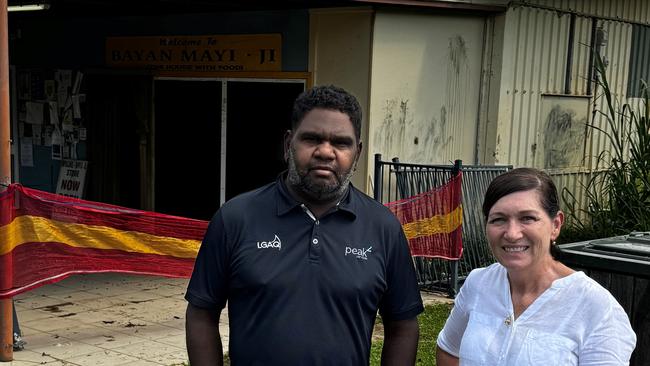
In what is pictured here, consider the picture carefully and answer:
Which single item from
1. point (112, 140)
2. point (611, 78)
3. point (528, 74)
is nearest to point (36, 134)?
point (112, 140)

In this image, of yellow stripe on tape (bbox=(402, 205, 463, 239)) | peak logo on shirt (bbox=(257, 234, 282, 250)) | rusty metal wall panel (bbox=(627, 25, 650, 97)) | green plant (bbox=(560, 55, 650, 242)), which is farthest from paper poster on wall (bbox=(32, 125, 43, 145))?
peak logo on shirt (bbox=(257, 234, 282, 250))

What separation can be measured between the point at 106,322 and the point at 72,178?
5.79 meters

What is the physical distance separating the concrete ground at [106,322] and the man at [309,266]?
3.60 meters

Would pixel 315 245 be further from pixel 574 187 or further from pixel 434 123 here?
pixel 574 187

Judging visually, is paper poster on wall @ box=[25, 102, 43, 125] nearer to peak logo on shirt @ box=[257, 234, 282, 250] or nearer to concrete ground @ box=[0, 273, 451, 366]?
concrete ground @ box=[0, 273, 451, 366]

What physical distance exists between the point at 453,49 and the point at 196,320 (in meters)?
7.31

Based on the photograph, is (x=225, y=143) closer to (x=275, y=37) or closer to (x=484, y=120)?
(x=275, y=37)

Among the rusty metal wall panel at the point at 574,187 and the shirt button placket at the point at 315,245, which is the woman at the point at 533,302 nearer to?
the shirt button placket at the point at 315,245

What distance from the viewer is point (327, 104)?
304cm

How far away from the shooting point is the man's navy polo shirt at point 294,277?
2.86 m

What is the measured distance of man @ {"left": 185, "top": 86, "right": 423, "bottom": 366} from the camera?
2861 millimetres

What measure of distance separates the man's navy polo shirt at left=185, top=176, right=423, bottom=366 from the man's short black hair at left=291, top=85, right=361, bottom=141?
0.92 feet

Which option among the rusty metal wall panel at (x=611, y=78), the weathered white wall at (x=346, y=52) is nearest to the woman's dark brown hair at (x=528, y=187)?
the weathered white wall at (x=346, y=52)

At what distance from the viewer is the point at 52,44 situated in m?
12.8
